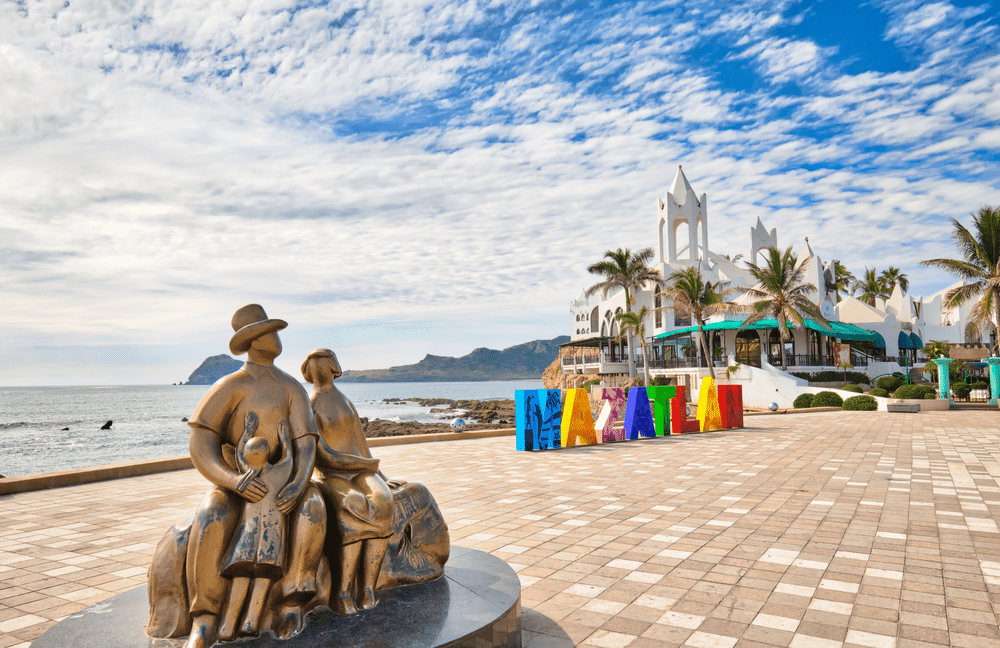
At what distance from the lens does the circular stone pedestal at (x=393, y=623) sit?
9.88 ft

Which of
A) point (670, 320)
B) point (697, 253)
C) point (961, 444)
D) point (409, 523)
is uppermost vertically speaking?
point (697, 253)

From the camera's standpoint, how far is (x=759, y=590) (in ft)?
15.4

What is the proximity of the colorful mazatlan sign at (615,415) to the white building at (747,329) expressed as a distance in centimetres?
1714

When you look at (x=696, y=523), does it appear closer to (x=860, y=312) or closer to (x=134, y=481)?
(x=134, y=481)

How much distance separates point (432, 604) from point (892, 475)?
9.77 m

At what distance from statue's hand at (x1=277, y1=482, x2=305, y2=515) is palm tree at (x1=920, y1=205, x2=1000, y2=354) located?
32.3 meters

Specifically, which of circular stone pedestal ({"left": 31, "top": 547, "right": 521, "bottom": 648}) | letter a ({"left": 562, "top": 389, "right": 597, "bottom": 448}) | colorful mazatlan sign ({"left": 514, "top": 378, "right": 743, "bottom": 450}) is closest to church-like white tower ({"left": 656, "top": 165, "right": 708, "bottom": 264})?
colorful mazatlan sign ({"left": 514, "top": 378, "right": 743, "bottom": 450})

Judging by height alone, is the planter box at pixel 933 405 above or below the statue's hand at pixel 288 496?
below

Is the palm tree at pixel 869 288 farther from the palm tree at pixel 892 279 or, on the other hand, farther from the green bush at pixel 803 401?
the green bush at pixel 803 401

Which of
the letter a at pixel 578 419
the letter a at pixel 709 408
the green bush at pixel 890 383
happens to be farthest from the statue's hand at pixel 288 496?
the green bush at pixel 890 383

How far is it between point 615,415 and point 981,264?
881 inches

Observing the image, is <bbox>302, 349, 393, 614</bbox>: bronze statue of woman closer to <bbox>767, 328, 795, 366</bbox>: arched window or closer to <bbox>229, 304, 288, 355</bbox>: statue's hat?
<bbox>229, 304, 288, 355</bbox>: statue's hat

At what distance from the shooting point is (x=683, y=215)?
171ft

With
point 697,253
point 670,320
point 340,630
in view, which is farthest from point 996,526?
point 697,253
